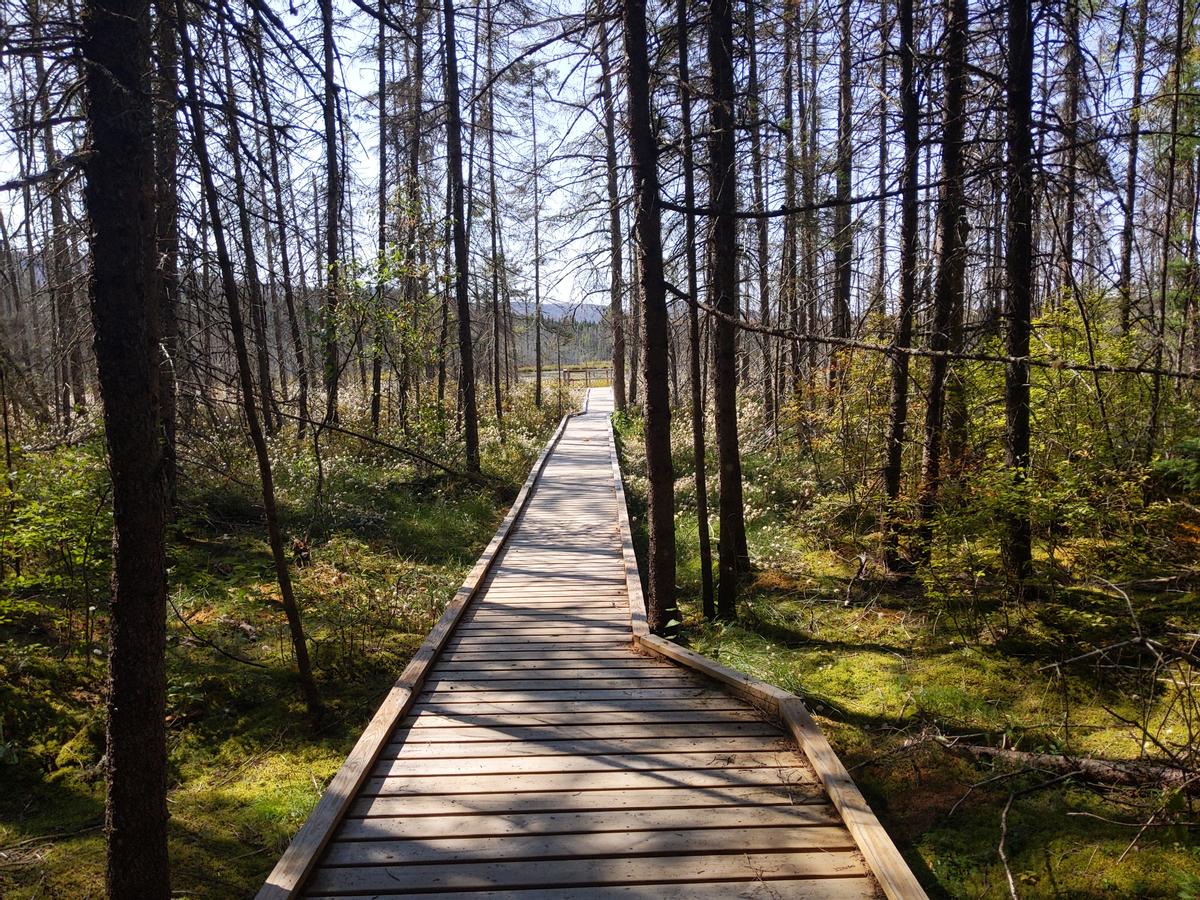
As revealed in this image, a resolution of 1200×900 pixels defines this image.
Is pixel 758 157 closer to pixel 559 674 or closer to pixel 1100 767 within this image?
pixel 559 674

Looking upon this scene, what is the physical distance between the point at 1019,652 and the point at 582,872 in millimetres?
4670

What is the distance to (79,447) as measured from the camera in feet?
20.9

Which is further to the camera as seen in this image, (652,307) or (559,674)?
(652,307)

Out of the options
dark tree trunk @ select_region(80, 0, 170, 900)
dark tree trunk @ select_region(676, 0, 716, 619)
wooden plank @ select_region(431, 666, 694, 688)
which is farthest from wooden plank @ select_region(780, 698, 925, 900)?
dark tree trunk @ select_region(676, 0, 716, 619)

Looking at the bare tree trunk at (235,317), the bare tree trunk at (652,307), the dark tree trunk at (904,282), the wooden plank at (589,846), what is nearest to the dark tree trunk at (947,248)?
the dark tree trunk at (904,282)

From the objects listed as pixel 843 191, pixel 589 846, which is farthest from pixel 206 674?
pixel 843 191

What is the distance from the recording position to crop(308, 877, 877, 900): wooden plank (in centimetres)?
297

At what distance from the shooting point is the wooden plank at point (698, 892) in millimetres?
2975

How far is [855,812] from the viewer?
340 centimetres

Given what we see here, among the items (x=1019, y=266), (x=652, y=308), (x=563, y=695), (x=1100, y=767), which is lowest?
(x=1100, y=767)

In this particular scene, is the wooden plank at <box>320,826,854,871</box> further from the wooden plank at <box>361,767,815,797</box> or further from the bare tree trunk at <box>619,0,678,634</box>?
the bare tree trunk at <box>619,0,678,634</box>

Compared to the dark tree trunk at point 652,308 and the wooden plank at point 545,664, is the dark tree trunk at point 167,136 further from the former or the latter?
the dark tree trunk at point 652,308

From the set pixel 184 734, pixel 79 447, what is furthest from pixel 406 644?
pixel 79 447

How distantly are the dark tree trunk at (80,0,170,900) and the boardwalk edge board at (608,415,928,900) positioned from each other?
3.12 metres
